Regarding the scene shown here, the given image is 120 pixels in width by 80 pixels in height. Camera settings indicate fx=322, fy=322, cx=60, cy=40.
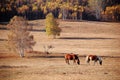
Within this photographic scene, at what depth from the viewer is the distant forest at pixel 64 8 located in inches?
663

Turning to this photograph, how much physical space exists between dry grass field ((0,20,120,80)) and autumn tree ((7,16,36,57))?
477 mm

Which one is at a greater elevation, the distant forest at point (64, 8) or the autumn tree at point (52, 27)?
the distant forest at point (64, 8)

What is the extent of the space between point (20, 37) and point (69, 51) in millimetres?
3232

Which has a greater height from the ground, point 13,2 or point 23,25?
point 13,2

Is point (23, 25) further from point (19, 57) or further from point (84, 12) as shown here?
point (84, 12)

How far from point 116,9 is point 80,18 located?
2.47 metres

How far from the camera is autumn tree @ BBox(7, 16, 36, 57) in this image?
63.9 feet

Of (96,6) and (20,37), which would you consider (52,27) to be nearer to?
(20,37)

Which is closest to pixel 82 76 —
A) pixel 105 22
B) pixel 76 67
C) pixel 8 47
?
pixel 76 67

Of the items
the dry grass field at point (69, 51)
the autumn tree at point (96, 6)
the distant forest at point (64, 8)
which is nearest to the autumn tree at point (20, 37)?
the dry grass field at point (69, 51)

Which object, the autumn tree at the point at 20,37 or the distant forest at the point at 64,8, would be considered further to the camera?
the autumn tree at the point at 20,37

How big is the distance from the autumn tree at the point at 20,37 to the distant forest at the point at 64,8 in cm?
172

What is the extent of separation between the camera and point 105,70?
14.2 m

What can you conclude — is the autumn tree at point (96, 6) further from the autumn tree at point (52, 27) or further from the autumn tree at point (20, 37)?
the autumn tree at point (20, 37)
